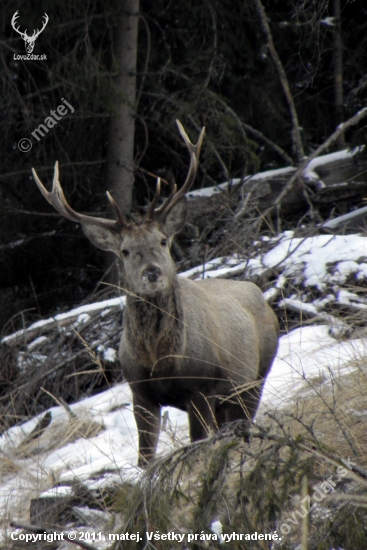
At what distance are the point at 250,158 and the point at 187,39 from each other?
2.22 m

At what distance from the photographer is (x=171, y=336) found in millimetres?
5340

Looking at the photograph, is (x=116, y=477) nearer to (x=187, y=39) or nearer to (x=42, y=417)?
(x=42, y=417)

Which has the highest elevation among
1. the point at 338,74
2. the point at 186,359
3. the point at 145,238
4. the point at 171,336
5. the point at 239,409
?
the point at 338,74

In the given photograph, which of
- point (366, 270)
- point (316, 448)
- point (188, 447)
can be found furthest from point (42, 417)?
point (316, 448)

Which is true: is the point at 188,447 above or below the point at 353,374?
above

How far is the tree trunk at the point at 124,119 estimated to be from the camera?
1029 cm

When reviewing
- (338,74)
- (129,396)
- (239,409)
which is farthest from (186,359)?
(338,74)

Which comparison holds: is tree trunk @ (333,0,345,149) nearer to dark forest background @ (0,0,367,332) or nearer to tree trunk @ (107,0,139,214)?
dark forest background @ (0,0,367,332)

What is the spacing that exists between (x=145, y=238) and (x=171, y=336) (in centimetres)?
74

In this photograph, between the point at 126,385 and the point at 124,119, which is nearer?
the point at 126,385

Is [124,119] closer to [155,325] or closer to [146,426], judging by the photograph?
[155,325]

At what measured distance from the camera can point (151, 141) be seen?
11.7 m

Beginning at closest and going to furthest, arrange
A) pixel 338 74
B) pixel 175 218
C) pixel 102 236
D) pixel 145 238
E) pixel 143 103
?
1. pixel 145 238
2. pixel 175 218
3. pixel 102 236
4. pixel 143 103
5. pixel 338 74

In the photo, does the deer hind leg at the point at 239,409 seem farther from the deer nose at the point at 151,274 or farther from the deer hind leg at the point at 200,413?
the deer nose at the point at 151,274
